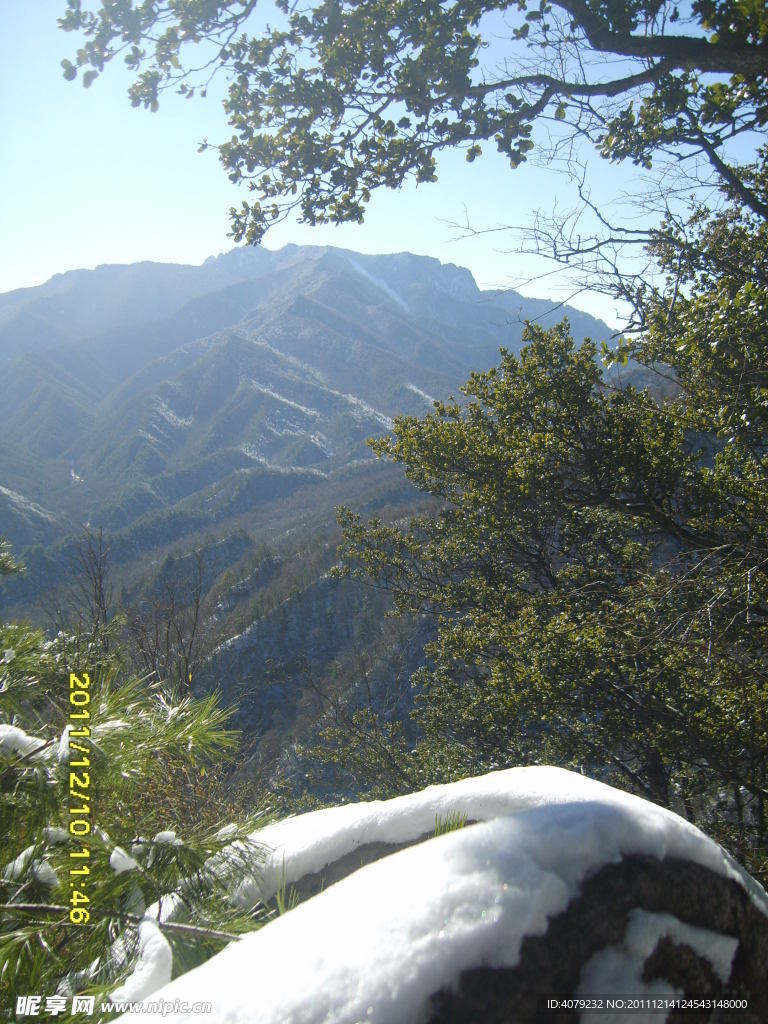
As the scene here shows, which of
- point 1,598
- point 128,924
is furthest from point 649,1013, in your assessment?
point 1,598

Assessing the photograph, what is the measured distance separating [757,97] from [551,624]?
4.49 m

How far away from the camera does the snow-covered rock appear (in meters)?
1.24

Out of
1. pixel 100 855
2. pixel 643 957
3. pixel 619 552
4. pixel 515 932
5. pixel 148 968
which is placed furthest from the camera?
pixel 619 552

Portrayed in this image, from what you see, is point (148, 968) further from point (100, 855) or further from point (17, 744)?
point (17, 744)

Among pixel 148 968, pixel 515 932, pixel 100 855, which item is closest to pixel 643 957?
pixel 515 932

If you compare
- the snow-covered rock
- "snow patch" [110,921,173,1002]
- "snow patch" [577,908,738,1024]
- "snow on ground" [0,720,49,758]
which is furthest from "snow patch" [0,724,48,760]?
"snow patch" [577,908,738,1024]

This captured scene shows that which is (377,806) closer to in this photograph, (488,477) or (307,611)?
(488,477)

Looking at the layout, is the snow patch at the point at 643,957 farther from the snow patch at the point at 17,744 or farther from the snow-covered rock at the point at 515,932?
the snow patch at the point at 17,744

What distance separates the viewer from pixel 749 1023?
60.9 inches
